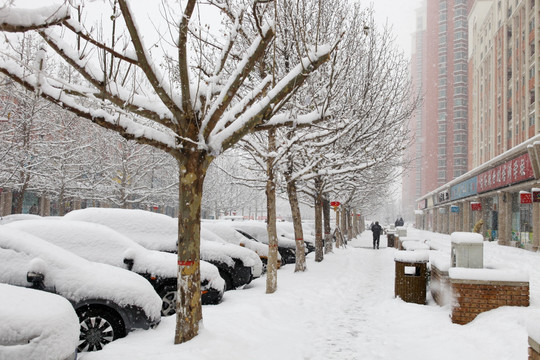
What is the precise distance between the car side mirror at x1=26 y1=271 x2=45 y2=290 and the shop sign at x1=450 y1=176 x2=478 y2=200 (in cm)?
3360

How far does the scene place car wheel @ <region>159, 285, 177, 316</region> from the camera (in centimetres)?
750

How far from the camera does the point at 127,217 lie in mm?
9469

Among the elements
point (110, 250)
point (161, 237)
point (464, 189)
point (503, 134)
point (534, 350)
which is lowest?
point (534, 350)

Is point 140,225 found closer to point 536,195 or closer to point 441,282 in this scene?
point 441,282

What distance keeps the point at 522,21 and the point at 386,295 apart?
111ft

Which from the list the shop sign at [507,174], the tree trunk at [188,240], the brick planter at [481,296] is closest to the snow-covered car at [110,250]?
the tree trunk at [188,240]

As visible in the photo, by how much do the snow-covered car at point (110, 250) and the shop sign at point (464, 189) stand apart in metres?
31.3

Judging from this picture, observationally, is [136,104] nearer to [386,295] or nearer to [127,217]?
[127,217]

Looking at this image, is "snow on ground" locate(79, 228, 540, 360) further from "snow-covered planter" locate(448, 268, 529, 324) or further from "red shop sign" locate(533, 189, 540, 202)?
"red shop sign" locate(533, 189, 540, 202)

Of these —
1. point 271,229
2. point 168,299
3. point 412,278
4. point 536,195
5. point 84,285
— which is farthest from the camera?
point 536,195

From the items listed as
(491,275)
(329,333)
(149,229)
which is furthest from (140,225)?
(491,275)

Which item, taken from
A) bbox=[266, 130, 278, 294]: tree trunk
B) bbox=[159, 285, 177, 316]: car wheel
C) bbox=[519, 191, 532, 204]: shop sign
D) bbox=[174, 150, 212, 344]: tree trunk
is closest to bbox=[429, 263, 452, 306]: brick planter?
bbox=[266, 130, 278, 294]: tree trunk

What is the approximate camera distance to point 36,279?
5496 millimetres

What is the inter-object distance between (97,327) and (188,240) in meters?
1.72
